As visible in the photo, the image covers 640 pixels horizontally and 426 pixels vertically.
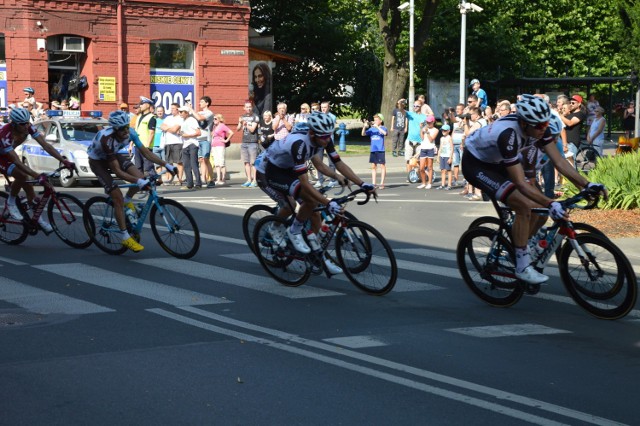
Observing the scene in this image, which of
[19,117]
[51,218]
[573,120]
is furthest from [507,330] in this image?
[573,120]

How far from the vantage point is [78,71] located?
32.7 metres

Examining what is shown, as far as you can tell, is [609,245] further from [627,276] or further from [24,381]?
[24,381]

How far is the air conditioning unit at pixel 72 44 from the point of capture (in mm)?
32094

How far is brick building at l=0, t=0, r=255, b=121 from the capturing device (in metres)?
31.3

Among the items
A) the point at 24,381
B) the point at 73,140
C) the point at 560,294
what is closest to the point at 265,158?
the point at 560,294

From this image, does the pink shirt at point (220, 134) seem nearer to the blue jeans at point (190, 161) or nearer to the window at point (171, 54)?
the blue jeans at point (190, 161)

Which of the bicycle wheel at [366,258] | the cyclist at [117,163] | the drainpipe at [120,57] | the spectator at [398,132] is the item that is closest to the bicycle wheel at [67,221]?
the cyclist at [117,163]

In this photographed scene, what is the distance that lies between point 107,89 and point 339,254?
76.8 ft

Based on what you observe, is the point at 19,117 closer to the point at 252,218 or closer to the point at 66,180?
the point at 252,218

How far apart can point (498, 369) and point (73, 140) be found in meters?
18.7

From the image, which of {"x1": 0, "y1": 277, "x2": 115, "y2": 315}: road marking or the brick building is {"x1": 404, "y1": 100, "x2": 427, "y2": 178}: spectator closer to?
the brick building

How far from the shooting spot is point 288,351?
306 inches

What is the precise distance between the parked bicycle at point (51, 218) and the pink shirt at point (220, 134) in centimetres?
1076

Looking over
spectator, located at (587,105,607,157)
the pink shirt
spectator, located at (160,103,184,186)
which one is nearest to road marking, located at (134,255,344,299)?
spectator, located at (160,103,184,186)
